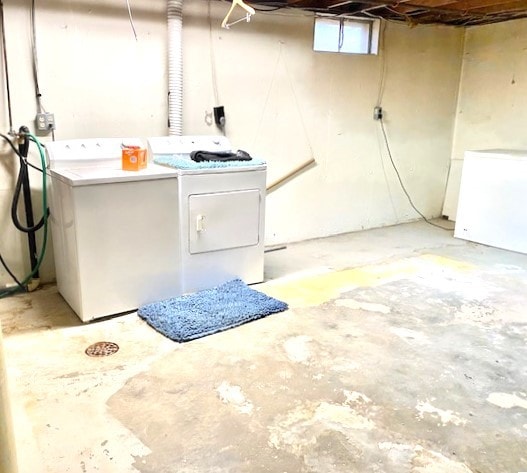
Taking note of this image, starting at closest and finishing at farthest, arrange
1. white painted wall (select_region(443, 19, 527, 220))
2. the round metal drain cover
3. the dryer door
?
the round metal drain cover < the dryer door < white painted wall (select_region(443, 19, 527, 220))

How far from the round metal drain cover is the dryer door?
787 mm

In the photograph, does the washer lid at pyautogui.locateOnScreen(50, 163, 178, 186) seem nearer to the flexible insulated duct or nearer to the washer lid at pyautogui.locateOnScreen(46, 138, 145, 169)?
the washer lid at pyautogui.locateOnScreen(46, 138, 145, 169)

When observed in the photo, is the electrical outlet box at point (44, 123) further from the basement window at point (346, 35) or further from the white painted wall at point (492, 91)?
the white painted wall at point (492, 91)

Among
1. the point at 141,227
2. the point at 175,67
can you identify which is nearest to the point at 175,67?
the point at 175,67

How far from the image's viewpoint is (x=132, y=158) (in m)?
2.80

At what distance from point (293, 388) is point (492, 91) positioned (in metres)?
4.31

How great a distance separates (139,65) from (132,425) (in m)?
2.48

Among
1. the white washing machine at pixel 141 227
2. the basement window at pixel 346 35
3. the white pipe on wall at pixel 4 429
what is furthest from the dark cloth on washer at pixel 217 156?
the white pipe on wall at pixel 4 429

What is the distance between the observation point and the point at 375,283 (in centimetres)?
342

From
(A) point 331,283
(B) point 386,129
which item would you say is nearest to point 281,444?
(A) point 331,283

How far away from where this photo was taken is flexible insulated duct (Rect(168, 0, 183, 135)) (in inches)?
129

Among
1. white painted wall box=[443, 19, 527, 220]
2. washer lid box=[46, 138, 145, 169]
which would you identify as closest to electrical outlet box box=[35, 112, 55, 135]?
washer lid box=[46, 138, 145, 169]

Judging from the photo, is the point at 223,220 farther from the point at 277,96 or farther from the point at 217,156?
the point at 277,96

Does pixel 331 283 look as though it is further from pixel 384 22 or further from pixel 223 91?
pixel 384 22
